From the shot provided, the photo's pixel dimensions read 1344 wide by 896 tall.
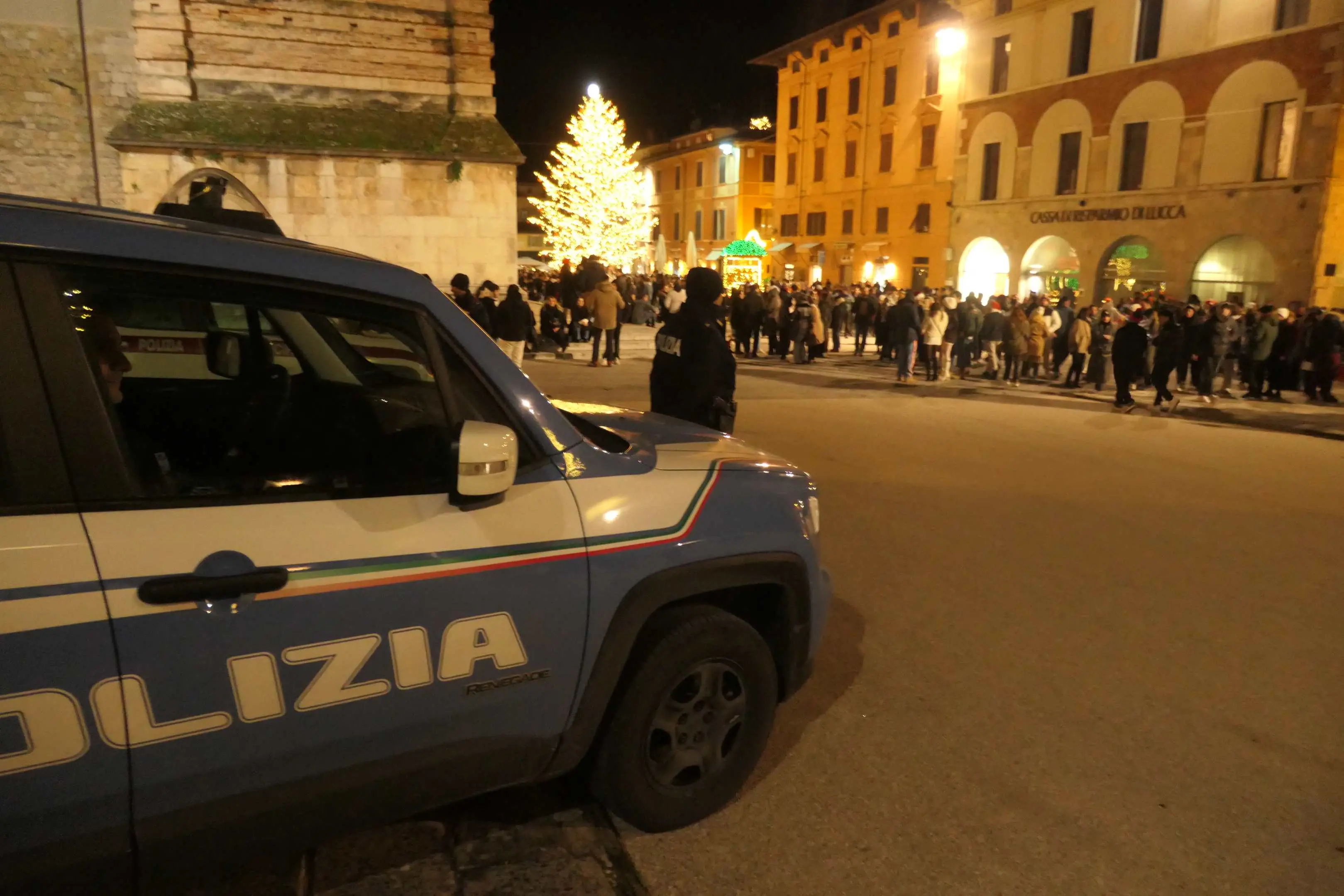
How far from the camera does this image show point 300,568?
6.86 feet

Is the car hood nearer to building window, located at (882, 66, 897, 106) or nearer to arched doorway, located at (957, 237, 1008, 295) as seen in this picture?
arched doorway, located at (957, 237, 1008, 295)

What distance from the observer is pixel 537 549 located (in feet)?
8.13

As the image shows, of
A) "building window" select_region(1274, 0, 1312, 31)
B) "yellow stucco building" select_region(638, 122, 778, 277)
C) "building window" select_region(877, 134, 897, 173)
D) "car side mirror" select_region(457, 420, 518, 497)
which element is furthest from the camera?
"yellow stucco building" select_region(638, 122, 778, 277)

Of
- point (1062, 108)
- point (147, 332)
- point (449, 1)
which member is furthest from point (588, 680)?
point (1062, 108)

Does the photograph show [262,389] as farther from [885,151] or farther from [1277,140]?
[885,151]

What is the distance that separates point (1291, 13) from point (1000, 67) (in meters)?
10.4

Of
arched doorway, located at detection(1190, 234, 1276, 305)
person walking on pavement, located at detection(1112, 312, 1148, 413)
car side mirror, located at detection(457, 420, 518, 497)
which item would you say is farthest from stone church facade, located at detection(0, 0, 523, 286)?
arched doorway, located at detection(1190, 234, 1276, 305)

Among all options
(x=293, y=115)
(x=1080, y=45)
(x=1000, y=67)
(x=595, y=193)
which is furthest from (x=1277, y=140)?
(x=595, y=193)

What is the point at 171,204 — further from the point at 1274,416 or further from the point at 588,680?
the point at 1274,416

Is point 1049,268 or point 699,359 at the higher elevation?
point 1049,268

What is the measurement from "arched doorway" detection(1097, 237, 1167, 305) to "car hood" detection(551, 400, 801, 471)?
87.8 ft

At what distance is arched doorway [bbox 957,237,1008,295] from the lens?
33.5 meters

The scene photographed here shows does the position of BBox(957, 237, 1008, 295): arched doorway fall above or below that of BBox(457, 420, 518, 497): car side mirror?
above

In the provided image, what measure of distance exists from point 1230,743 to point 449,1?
1575 centimetres
